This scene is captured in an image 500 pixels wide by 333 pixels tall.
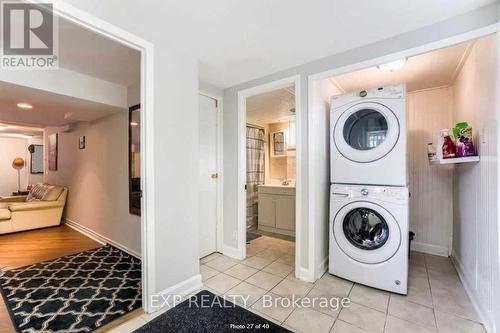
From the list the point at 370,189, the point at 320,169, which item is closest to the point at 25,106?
the point at 320,169

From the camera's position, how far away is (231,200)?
292cm

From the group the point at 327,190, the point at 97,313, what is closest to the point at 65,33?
the point at 97,313

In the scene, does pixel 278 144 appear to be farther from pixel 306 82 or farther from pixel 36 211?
pixel 36 211

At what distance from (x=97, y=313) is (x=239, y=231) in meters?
1.56

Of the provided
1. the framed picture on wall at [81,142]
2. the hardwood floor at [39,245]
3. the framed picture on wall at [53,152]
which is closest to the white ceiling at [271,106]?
the framed picture on wall at [81,142]

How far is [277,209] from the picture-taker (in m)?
4.02

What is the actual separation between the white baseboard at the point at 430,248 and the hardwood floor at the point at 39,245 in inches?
180

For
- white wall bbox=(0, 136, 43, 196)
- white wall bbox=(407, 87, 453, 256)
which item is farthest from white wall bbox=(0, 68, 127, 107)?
white wall bbox=(0, 136, 43, 196)

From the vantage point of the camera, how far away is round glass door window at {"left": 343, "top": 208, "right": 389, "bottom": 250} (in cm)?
212

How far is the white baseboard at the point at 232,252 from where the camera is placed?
9.31ft

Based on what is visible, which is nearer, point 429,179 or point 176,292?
point 176,292

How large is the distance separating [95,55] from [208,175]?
172cm

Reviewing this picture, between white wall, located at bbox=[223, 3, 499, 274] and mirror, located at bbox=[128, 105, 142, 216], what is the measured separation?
1086 mm

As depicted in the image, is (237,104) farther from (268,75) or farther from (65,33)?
(65,33)
